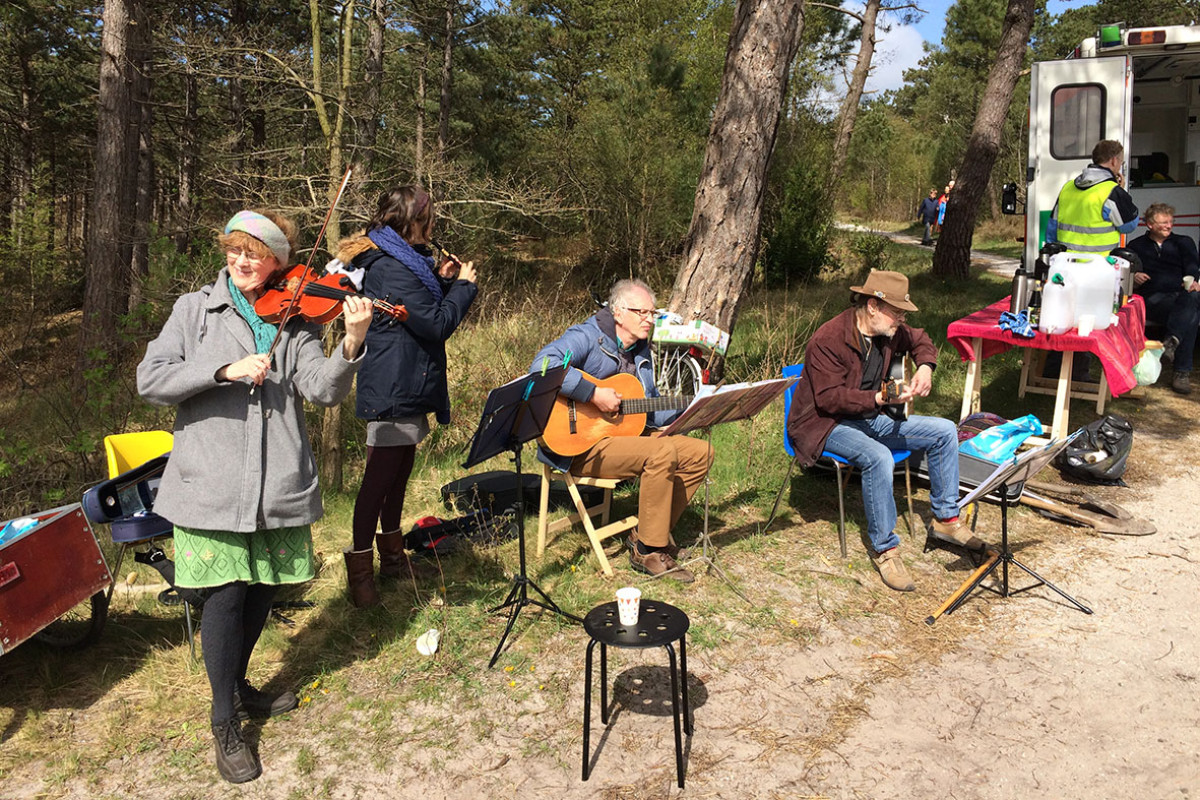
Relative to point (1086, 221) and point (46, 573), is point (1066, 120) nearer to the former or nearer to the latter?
point (1086, 221)

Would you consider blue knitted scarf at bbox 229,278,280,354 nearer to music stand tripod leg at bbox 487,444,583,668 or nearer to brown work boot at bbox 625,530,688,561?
music stand tripod leg at bbox 487,444,583,668

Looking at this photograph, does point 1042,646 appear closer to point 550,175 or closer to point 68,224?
point 550,175

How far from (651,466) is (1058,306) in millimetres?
3273

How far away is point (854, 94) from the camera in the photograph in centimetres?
1706

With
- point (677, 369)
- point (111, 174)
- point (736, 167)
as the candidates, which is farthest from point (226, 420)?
point (111, 174)

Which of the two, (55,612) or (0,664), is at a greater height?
(55,612)

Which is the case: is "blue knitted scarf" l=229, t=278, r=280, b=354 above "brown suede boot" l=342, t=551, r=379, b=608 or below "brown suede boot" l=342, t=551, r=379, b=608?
above

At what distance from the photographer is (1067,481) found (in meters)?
5.63

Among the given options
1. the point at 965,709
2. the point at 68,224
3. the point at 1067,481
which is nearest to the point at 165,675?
the point at 965,709

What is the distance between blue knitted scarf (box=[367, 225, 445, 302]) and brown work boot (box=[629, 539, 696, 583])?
5.33ft

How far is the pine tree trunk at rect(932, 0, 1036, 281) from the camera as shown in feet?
33.9

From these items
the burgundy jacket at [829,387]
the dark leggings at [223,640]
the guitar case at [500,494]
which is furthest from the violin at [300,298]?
the burgundy jacket at [829,387]

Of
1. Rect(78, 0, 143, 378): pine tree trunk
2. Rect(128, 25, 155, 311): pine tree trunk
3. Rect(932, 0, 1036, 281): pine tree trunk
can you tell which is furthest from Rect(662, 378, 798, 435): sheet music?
Rect(78, 0, 143, 378): pine tree trunk

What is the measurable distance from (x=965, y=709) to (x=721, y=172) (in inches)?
157
